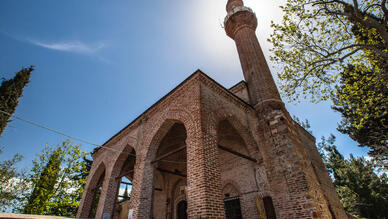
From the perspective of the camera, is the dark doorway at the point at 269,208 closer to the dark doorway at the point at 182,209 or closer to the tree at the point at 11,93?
the dark doorway at the point at 182,209

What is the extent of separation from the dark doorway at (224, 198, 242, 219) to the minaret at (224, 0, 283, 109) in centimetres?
477

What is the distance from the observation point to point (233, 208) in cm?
913

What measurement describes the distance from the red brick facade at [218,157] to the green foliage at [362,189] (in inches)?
546

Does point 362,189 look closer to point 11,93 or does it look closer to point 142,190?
point 142,190

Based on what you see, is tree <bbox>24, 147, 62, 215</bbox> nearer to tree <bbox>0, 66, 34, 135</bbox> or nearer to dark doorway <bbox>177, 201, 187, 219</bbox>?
tree <bbox>0, 66, 34, 135</bbox>

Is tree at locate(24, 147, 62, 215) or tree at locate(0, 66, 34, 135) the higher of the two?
tree at locate(0, 66, 34, 135)

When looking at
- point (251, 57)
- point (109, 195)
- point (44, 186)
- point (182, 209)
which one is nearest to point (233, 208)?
point (182, 209)

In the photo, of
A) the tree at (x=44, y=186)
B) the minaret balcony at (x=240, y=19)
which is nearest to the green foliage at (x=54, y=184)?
the tree at (x=44, y=186)

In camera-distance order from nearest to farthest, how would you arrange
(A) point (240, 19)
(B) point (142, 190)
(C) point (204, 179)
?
(C) point (204, 179)
(B) point (142, 190)
(A) point (240, 19)

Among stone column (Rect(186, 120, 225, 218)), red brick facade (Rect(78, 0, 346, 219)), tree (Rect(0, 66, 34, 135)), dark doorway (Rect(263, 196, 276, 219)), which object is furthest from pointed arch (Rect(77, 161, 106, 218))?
dark doorway (Rect(263, 196, 276, 219))

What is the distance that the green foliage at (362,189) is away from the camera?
19750 millimetres

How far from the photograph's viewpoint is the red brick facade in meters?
5.98

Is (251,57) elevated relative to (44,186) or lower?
elevated

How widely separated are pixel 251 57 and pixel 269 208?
8120 mm
